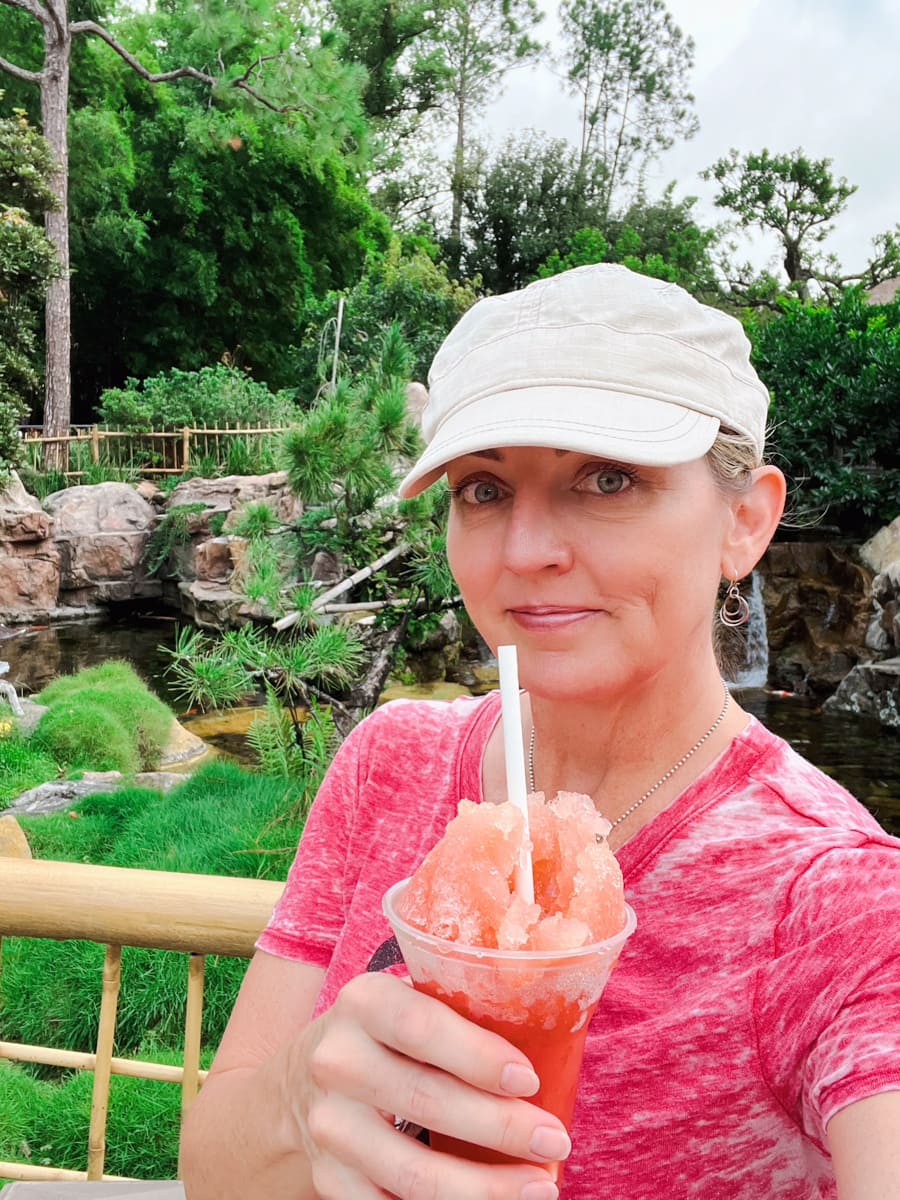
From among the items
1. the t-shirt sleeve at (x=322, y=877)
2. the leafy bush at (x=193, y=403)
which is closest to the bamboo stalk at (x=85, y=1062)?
the t-shirt sleeve at (x=322, y=877)

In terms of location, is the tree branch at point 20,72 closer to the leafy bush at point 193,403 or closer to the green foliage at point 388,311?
the leafy bush at point 193,403

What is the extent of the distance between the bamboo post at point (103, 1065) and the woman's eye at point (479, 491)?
3.11 ft

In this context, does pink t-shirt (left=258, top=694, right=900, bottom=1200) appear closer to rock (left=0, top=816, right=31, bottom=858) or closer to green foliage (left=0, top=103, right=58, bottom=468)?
rock (left=0, top=816, right=31, bottom=858)

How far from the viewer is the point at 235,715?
8094 millimetres

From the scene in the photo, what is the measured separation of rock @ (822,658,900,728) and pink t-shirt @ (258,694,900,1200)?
23.5 ft

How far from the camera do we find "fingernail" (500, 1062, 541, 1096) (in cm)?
57

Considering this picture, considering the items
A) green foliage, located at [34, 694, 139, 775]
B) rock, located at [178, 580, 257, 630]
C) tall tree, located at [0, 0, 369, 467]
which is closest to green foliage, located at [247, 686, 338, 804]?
green foliage, located at [34, 694, 139, 775]

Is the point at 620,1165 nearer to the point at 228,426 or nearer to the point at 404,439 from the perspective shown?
the point at 404,439

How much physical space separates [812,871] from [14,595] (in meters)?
11.7

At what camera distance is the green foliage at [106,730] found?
7000mm

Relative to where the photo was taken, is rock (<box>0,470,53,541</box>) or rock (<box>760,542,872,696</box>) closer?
rock (<box>760,542,872,696</box>)

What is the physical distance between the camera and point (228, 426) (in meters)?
15.7

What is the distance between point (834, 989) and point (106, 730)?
6958mm

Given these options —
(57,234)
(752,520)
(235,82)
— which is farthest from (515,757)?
(235,82)
